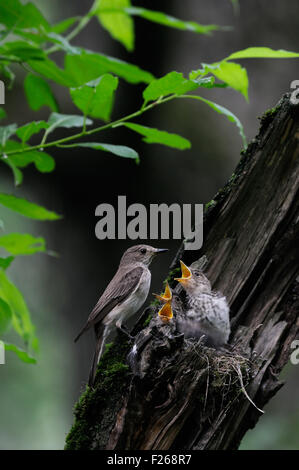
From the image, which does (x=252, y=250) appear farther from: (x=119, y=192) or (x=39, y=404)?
(x=39, y=404)

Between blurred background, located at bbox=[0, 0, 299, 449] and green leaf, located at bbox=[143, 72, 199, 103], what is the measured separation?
3047 millimetres

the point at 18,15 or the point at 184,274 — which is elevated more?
the point at 18,15

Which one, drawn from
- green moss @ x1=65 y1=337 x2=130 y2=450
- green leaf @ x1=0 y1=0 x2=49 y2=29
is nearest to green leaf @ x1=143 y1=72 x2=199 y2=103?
green leaf @ x1=0 y1=0 x2=49 y2=29

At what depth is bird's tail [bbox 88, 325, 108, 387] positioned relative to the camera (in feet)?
9.51

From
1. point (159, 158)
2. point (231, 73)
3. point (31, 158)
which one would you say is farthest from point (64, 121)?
point (159, 158)

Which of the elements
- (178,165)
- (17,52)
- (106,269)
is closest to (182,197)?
(178,165)

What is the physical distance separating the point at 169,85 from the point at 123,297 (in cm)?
157

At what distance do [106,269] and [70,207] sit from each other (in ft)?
2.53

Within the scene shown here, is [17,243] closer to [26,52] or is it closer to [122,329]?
[122,329]

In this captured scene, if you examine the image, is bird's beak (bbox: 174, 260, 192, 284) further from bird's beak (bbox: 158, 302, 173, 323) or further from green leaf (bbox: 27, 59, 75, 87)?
green leaf (bbox: 27, 59, 75, 87)

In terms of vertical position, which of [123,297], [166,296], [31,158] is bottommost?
[123,297]

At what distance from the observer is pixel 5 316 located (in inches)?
102

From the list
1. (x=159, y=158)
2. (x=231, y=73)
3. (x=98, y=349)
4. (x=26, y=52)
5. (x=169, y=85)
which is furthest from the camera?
(x=159, y=158)
